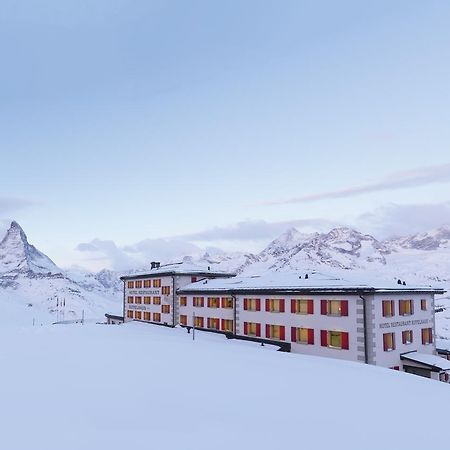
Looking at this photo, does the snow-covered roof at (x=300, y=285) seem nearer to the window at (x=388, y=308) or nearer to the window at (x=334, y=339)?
the window at (x=388, y=308)

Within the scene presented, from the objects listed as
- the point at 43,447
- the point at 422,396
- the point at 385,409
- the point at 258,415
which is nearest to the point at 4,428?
the point at 43,447

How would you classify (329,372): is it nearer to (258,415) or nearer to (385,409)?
(385,409)

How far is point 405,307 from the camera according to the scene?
1417 inches

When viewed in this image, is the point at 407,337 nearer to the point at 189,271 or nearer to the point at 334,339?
the point at 334,339

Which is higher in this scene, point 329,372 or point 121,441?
point 121,441

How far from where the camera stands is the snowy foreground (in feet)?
29.2

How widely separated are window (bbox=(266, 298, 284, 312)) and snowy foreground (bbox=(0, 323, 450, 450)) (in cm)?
2009

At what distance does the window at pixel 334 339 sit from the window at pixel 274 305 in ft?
16.1

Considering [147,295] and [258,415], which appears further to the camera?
[147,295]

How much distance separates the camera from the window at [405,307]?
35281 mm

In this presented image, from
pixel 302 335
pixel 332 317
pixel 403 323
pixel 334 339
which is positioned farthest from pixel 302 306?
pixel 403 323

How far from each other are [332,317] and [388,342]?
15.1 ft

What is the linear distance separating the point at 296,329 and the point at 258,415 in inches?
1081

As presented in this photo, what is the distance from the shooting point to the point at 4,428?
9211mm
